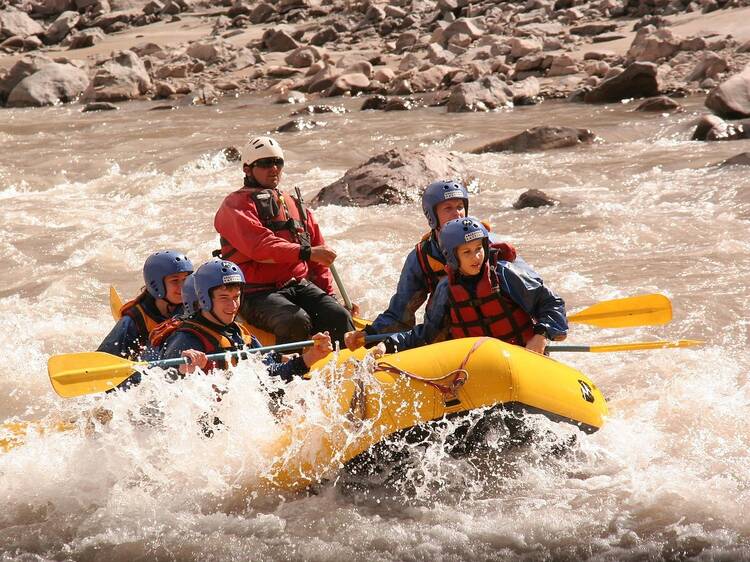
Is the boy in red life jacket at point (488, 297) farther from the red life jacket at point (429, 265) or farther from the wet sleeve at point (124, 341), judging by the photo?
the wet sleeve at point (124, 341)

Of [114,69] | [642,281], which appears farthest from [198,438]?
[114,69]

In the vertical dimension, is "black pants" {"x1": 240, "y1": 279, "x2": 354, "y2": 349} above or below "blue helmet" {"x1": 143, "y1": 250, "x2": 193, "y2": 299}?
below

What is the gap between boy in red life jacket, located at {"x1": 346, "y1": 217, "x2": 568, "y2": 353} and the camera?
4891 mm

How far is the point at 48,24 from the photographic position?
31391 millimetres

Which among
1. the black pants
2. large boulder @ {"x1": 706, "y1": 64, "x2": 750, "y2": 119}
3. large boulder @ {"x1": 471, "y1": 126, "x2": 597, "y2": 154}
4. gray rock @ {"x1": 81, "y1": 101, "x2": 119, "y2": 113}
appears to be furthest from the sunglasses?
gray rock @ {"x1": 81, "y1": 101, "x2": 119, "y2": 113}

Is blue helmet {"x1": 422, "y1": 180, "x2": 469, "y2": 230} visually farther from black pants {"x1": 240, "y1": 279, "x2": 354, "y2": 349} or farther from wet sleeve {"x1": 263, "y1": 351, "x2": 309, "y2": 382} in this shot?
wet sleeve {"x1": 263, "y1": 351, "x2": 309, "y2": 382}

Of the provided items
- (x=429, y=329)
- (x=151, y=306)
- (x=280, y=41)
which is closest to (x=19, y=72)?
(x=280, y=41)

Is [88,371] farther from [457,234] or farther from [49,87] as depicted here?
[49,87]

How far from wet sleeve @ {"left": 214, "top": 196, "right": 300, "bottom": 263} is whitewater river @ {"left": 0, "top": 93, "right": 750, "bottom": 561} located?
1069mm

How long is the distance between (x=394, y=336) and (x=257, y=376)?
2.40 feet

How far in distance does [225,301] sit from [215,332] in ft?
0.62

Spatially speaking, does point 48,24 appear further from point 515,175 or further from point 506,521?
point 506,521

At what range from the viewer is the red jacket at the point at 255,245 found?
18.8 ft

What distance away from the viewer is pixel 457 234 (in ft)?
15.9
